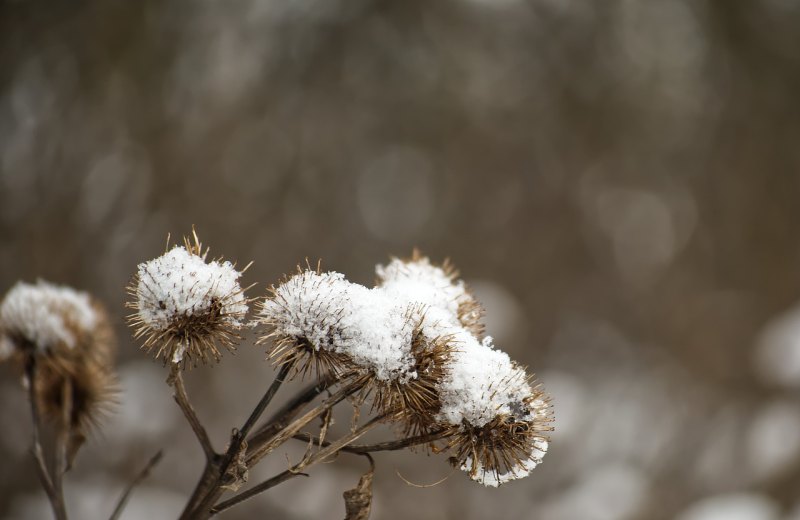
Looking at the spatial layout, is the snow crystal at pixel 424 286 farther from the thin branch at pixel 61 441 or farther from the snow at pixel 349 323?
→ the thin branch at pixel 61 441

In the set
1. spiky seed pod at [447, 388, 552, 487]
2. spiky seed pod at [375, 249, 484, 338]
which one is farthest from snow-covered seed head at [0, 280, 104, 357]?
spiky seed pod at [447, 388, 552, 487]

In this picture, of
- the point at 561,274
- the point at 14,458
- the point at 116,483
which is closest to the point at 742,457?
the point at 561,274

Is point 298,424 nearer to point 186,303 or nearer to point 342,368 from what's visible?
point 342,368

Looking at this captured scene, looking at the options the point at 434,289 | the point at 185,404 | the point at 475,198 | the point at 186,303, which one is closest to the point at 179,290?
the point at 186,303

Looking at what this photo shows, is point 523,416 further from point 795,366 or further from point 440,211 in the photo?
point 795,366

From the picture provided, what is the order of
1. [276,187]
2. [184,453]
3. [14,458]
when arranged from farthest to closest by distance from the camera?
[276,187] < [184,453] < [14,458]

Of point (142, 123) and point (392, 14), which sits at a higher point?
point (392, 14)
